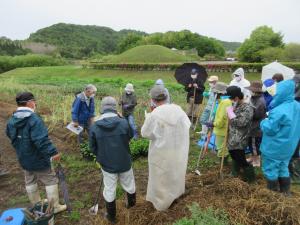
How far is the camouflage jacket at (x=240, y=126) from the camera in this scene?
4.10 meters

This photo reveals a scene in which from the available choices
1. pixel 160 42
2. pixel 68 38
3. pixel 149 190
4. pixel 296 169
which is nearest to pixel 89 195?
pixel 149 190

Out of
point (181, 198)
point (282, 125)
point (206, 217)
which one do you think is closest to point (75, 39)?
point (181, 198)

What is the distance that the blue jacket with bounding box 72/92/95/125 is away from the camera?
18.4 feet

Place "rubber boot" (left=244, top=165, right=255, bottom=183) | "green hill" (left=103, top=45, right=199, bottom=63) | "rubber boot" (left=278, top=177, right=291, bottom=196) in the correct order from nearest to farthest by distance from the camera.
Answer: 1. "rubber boot" (left=278, top=177, right=291, bottom=196)
2. "rubber boot" (left=244, top=165, right=255, bottom=183)
3. "green hill" (left=103, top=45, right=199, bottom=63)

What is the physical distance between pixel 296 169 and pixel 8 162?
546cm

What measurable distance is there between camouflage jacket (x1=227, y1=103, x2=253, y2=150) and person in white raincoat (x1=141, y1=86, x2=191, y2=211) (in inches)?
39.3

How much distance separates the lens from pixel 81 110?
227 inches

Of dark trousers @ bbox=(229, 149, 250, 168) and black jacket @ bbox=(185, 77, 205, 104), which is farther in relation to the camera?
black jacket @ bbox=(185, 77, 205, 104)

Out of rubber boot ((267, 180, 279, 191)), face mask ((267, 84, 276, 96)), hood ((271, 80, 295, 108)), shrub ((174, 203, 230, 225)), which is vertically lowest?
rubber boot ((267, 180, 279, 191))

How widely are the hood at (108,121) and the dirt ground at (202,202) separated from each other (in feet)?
3.85

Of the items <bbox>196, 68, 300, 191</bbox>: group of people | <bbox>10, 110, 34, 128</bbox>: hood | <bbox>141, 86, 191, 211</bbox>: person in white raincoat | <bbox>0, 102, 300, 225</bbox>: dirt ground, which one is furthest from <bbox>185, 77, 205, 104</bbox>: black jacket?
<bbox>10, 110, 34, 128</bbox>: hood

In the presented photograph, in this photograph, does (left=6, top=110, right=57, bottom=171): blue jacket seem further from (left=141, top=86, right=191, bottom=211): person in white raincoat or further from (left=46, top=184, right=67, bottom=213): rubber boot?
(left=141, top=86, right=191, bottom=211): person in white raincoat

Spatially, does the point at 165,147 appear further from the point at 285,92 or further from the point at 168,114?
the point at 285,92

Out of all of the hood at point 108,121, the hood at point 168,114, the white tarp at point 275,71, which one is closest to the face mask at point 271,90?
the white tarp at point 275,71
